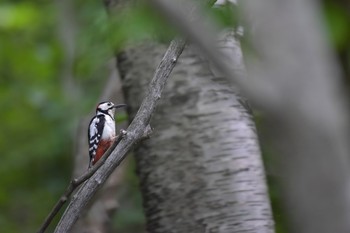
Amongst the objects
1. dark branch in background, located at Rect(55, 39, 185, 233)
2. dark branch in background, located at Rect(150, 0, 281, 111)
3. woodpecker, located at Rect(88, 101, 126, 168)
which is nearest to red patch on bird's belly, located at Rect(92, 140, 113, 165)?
woodpecker, located at Rect(88, 101, 126, 168)

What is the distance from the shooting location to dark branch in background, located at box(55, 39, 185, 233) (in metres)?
2.72

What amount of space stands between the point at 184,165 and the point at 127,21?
0.67 meters

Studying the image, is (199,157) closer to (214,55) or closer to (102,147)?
(102,147)

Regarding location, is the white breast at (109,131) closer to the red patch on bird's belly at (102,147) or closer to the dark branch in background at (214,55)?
the red patch on bird's belly at (102,147)

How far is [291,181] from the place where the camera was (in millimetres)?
1803

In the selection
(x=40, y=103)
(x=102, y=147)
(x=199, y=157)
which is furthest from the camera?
(x=40, y=103)

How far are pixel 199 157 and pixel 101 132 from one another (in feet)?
2.80

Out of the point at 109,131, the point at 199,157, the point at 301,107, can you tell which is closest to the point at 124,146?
the point at 109,131

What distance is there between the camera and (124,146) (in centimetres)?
273

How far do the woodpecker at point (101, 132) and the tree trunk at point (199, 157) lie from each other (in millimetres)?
504

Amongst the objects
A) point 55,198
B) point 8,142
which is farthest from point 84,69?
point 8,142

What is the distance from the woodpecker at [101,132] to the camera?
3.53 m

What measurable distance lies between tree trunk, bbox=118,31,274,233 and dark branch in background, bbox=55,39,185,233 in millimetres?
1220

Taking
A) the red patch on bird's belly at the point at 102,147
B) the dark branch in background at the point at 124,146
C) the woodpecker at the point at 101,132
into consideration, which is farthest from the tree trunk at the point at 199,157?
the dark branch in background at the point at 124,146
